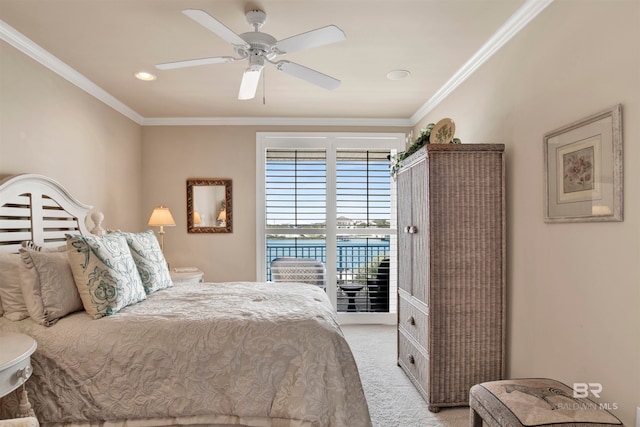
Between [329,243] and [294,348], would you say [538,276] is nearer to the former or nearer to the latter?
[294,348]

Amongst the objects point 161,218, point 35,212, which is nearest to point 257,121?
point 161,218

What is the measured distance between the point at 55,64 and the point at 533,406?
379 cm

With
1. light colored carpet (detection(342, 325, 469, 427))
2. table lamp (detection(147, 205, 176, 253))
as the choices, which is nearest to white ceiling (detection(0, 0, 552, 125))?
table lamp (detection(147, 205, 176, 253))

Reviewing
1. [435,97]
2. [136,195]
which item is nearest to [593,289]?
[435,97]

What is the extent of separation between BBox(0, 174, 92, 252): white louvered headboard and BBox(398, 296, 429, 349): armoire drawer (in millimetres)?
2743

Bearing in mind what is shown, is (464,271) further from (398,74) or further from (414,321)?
(398,74)

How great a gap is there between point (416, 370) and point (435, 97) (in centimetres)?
255

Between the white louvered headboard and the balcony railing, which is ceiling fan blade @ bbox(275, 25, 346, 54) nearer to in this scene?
the white louvered headboard

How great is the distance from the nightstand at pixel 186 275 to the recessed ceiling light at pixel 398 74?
2799mm

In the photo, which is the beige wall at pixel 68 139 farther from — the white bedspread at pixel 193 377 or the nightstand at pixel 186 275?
the white bedspread at pixel 193 377

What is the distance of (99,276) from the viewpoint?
2121 millimetres

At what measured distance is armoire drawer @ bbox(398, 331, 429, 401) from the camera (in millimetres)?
2540

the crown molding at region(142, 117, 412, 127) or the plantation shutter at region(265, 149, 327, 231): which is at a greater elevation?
the crown molding at region(142, 117, 412, 127)

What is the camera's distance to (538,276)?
2.17 meters
